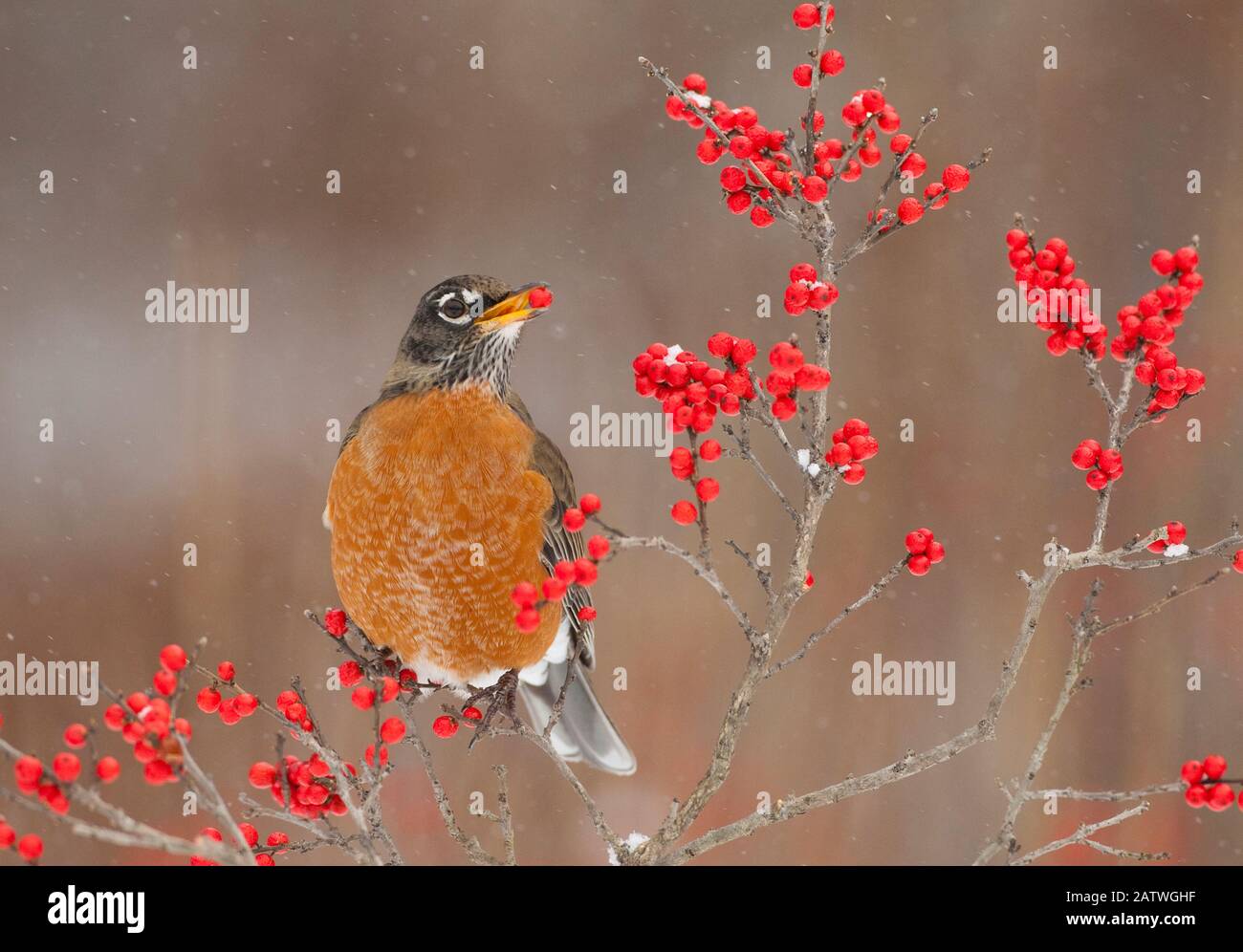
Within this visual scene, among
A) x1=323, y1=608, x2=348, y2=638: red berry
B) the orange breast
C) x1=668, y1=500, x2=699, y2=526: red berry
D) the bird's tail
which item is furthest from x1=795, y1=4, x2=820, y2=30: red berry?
the bird's tail

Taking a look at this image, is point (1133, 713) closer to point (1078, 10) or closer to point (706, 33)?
point (1078, 10)

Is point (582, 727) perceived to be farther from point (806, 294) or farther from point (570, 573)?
point (806, 294)

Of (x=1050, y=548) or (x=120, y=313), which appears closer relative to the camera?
(x=1050, y=548)

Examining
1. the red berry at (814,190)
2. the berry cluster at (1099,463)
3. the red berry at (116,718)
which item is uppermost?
the red berry at (814,190)

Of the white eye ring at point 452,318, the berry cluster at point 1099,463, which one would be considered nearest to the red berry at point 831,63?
the berry cluster at point 1099,463

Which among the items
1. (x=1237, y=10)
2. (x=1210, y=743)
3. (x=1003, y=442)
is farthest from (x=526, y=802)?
(x=1237, y=10)

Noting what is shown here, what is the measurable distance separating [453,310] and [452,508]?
0.35 metres

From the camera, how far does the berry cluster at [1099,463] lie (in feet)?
4.37

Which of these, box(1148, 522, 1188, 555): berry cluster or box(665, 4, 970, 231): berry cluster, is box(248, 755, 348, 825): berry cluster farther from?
box(1148, 522, 1188, 555): berry cluster

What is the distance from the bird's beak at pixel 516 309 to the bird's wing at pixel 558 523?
311 millimetres

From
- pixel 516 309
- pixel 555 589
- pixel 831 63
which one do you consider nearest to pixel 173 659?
pixel 555 589

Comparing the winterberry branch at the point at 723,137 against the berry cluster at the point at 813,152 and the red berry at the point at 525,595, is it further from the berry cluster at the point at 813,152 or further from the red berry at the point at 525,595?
the red berry at the point at 525,595

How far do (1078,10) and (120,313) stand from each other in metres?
2.83

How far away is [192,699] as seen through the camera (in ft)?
9.98
